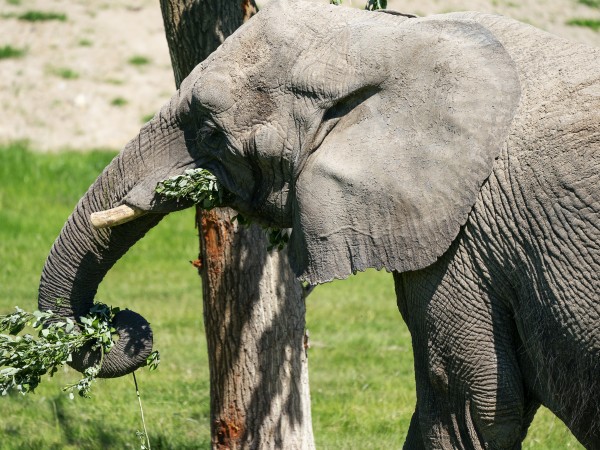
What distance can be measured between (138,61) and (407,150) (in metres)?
A: 14.4

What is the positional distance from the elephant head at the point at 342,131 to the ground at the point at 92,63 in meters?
11.4

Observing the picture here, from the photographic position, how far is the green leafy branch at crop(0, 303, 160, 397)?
4.69 meters

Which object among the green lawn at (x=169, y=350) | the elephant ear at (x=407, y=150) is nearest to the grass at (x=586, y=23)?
the green lawn at (x=169, y=350)

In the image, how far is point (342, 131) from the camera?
4199mm

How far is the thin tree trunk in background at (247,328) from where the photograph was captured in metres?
5.84

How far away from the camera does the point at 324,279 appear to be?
420cm

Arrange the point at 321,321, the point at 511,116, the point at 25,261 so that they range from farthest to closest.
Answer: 1. the point at 25,261
2. the point at 321,321
3. the point at 511,116

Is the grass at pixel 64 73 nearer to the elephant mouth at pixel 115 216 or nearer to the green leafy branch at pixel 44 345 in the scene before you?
the green leafy branch at pixel 44 345

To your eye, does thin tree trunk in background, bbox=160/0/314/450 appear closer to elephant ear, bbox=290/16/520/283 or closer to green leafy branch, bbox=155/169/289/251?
green leafy branch, bbox=155/169/289/251

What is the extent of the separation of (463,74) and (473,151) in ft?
0.90

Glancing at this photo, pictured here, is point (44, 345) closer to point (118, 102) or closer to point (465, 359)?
point (465, 359)

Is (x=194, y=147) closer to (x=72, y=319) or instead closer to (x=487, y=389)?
(x=72, y=319)

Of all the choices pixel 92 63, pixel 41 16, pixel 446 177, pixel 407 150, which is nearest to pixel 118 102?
pixel 92 63

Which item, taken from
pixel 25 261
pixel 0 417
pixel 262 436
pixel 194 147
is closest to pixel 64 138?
pixel 25 261
